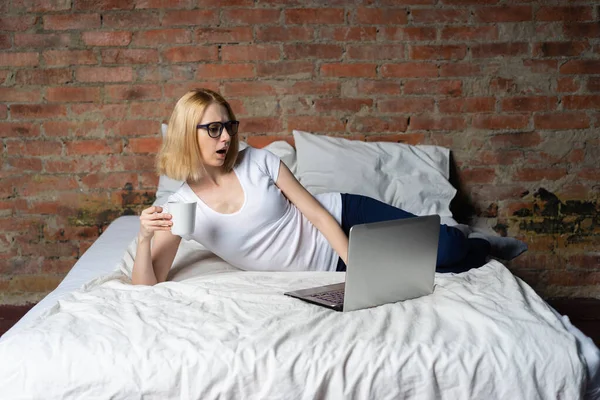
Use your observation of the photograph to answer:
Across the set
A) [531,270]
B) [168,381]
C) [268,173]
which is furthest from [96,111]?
[531,270]

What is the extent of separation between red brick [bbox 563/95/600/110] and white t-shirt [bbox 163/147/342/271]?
1491 millimetres

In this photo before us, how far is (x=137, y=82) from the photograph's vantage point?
2.83m

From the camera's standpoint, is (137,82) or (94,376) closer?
(94,376)

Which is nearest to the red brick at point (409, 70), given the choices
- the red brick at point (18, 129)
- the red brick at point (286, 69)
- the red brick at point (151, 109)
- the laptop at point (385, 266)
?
the red brick at point (286, 69)

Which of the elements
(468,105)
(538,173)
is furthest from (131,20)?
(538,173)

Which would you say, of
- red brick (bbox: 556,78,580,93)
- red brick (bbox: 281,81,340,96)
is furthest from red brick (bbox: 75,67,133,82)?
red brick (bbox: 556,78,580,93)

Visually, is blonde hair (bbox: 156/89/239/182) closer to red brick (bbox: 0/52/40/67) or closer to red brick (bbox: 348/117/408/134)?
red brick (bbox: 348/117/408/134)

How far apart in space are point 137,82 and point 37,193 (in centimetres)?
70

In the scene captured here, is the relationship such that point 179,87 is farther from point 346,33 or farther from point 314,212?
point 314,212

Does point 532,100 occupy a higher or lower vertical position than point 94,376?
higher

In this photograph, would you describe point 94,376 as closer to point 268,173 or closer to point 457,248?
point 268,173

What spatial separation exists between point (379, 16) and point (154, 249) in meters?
1.55

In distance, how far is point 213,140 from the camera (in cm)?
183

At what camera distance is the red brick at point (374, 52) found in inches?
110
